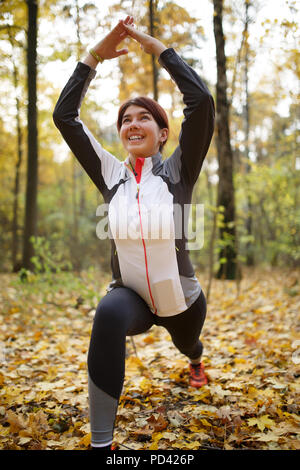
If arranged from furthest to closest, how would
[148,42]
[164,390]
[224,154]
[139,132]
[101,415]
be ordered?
[224,154], [164,390], [139,132], [148,42], [101,415]

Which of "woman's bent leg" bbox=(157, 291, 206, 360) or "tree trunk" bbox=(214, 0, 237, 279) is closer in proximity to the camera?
"woman's bent leg" bbox=(157, 291, 206, 360)

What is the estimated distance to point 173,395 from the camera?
2.62 metres

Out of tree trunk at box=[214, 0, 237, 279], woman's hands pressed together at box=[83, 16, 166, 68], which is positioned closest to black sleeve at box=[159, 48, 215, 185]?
woman's hands pressed together at box=[83, 16, 166, 68]

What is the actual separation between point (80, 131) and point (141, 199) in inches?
23.3

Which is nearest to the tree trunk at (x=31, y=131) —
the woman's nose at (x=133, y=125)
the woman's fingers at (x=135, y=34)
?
the woman's fingers at (x=135, y=34)

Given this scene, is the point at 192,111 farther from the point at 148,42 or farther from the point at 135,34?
the point at 135,34

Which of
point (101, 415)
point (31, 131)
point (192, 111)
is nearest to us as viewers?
point (101, 415)

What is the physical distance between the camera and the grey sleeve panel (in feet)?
5.14

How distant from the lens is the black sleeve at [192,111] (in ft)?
6.18

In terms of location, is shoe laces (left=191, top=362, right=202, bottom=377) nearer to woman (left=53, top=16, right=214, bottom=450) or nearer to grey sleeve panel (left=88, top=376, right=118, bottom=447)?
woman (left=53, top=16, right=214, bottom=450)

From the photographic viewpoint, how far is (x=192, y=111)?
189 cm

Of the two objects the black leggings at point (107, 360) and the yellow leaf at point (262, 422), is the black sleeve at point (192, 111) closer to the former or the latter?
the black leggings at point (107, 360)

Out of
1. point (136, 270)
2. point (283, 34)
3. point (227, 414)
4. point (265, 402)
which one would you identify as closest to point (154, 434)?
point (227, 414)

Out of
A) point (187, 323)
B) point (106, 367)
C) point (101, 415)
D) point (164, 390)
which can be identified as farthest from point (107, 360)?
point (164, 390)
